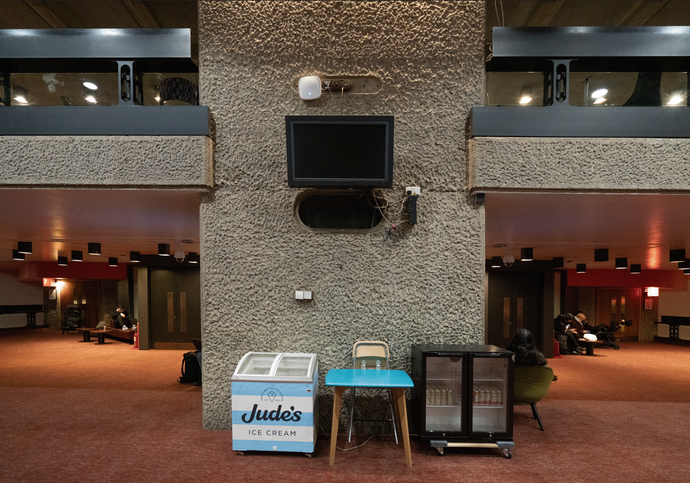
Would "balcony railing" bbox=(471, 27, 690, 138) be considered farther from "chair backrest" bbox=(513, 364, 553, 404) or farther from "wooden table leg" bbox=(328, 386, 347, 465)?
"wooden table leg" bbox=(328, 386, 347, 465)

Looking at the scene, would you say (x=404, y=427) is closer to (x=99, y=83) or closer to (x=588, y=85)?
(x=588, y=85)

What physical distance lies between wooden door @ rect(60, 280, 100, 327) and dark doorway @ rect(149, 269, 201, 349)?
759 centimetres

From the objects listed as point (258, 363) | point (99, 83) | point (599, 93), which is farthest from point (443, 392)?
point (99, 83)

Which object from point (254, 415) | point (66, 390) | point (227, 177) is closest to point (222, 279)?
point (227, 177)

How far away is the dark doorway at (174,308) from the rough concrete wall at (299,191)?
7.55m

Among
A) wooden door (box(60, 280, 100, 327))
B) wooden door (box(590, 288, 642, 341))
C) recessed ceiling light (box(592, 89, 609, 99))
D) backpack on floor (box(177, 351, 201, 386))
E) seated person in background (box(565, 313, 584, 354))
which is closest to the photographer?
recessed ceiling light (box(592, 89, 609, 99))

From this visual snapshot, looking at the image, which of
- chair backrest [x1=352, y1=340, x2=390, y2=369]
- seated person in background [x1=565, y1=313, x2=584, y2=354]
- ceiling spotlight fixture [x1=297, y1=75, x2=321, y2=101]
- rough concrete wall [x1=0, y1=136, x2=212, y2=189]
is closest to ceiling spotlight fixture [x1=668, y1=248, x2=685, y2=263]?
seated person in background [x1=565, y1=313, x2=584, y2=354]

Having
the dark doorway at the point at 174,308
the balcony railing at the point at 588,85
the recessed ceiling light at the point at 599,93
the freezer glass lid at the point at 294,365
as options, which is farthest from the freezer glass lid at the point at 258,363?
the dark doorway at the point at 174,308

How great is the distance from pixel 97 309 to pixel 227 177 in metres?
16.2

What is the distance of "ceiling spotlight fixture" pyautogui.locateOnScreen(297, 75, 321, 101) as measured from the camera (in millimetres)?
3896

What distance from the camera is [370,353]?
13.0 feet

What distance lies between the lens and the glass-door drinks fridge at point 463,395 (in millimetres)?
3604

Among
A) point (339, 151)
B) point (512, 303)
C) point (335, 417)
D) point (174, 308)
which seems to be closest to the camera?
point (335, 417)

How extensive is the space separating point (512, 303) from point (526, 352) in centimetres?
756
